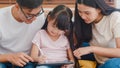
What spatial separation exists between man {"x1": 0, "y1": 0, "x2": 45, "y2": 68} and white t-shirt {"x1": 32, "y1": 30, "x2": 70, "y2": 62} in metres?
0.05

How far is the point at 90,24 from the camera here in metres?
1.79

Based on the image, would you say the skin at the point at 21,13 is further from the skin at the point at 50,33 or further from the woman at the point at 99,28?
the woman at the point at 99,28

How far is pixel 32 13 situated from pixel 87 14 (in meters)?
0.37

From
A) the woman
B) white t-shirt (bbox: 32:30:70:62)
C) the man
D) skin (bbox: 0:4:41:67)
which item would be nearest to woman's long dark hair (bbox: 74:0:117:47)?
the woman

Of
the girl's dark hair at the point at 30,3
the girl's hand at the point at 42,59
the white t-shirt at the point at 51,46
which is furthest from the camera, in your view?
the white t-shirt at the point at 51,46

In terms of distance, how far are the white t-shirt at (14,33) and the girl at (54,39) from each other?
48 millimetres

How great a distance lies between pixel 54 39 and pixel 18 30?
10.4 inches

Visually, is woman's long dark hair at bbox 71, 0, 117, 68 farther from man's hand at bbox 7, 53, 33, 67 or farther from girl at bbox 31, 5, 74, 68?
man's hand at bbox 7, 53, 33, 67

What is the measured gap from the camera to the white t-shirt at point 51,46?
5.75ft

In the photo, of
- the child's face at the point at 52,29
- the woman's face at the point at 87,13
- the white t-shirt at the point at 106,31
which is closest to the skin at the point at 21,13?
the child's face at the point at 52,29

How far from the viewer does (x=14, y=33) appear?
1.68 metres

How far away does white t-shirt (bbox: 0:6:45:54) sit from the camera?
1.66m

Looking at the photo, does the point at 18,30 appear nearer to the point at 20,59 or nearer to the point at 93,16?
the point at 20,59

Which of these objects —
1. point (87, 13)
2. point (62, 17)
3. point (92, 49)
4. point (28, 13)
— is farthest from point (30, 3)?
point (92, 49)
